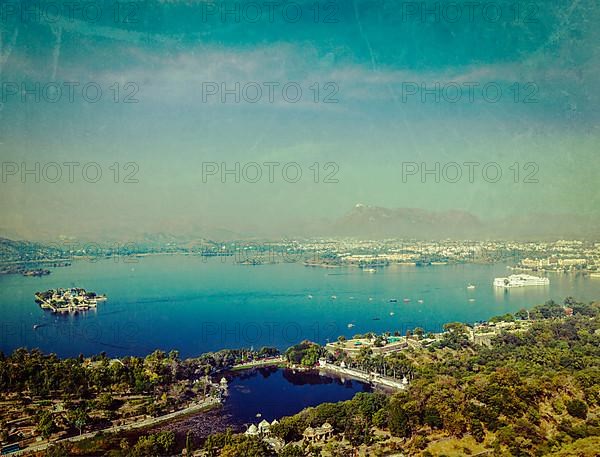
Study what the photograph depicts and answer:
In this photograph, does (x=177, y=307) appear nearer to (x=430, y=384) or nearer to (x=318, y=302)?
(x=318, y=302)

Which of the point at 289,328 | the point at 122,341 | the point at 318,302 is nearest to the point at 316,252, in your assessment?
the point at 318,302

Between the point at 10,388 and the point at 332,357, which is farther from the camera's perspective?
the point at 332,357

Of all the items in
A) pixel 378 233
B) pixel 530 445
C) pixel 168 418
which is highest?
pixel 378 233

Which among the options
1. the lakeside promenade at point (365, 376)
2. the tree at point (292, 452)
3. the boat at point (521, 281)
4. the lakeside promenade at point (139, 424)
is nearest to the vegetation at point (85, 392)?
the lakeside promenade at point (139, 424)

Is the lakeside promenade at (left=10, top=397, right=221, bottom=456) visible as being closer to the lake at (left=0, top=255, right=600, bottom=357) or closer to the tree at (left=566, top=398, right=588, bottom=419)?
the lake at (left=0, top=255, right=600, bottom=357)

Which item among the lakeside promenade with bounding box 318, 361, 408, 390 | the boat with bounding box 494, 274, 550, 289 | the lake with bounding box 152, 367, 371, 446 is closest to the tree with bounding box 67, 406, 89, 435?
the lake with bounding box 152, 367, 371, 446

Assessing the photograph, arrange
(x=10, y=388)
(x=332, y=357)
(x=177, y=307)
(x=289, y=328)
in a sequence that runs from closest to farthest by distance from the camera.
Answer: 1. (x=10, y=388)
2. (x=332, y=357)
3. (x=289, y=328)
4. (x=177, y=307)

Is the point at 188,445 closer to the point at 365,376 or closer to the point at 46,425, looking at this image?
the point at 46,425

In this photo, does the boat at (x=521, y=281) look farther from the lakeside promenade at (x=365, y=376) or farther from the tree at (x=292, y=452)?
the tree at (x=292, y=452)

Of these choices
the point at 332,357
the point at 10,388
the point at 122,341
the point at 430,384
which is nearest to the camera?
the point at 430,384
